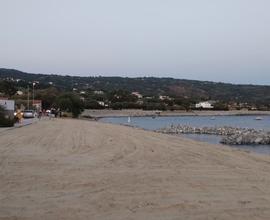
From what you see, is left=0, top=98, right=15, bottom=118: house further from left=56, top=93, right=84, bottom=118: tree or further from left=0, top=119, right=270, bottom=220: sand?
left=56, top=93, right=84, bottom=118: tree

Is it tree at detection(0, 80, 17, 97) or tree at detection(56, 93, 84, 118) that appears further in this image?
tree at detection(0, 80, 17, 97)

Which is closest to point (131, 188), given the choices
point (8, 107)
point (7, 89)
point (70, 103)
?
point (8, 107)

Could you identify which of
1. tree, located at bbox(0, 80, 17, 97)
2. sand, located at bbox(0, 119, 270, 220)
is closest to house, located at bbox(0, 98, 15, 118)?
sand, located at bbox(0, 119, 270, 220)

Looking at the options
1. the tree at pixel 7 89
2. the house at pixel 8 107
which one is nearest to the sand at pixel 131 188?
the house at pixel 8 107

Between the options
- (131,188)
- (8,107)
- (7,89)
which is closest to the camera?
(131,188)

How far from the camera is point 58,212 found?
8.72 m

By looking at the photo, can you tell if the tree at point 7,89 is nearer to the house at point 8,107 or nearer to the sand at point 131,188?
the house at point 8,107

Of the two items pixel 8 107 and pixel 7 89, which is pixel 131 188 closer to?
pixel 8 107

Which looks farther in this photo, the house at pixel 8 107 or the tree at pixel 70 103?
the tree at pixel 70 103

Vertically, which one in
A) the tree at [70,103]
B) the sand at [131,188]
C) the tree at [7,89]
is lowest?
the tree at [70,103]

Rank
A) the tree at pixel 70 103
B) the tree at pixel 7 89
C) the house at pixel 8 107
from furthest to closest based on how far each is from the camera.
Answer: the tree at pixel 7 89 < the tree at pixel 70 103 < the house at pixel 8 107

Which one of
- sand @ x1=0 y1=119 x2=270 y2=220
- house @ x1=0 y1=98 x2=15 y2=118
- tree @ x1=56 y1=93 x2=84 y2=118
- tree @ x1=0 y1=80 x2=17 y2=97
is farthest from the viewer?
tree @ x1=0 y1=80 x2=17 y2=97

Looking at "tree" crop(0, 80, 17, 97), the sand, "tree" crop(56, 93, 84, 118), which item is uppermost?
"tree" crop(0, 80, 17, 97)

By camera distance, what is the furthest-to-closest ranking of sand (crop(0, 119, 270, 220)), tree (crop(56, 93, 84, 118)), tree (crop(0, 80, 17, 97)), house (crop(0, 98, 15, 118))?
tree (crop(0, 80, 17, 97)) → tree (crop(56, 93, 84, 118)) → house (crop(0, 98, 15, 118)) → sand (crop(0, 119, 270, 220))
